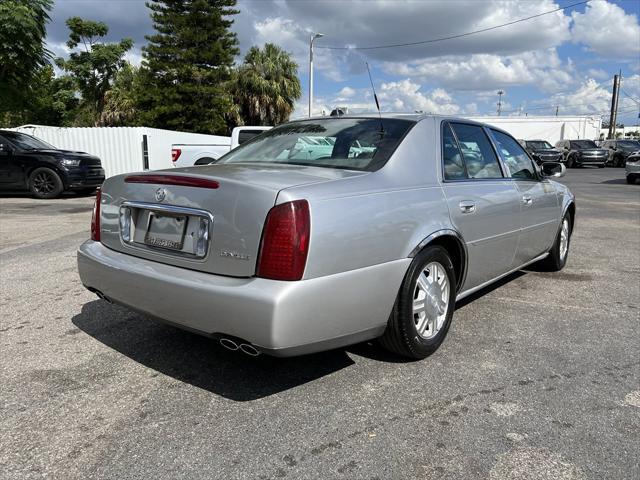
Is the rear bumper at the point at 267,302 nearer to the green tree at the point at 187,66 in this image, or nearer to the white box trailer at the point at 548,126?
the green tree at the point at 187,66

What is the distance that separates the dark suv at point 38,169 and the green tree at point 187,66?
58.1 ft

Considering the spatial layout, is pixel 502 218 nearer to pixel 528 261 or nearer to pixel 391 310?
pixel 528 261

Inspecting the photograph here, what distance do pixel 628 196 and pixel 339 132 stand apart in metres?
14.3

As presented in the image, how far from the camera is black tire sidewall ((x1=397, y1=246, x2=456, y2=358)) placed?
304cm

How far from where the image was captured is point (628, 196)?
15180 mm

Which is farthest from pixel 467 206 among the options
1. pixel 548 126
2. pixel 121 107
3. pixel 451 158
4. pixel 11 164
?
pixel 548 126

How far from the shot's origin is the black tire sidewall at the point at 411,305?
3.04 meters

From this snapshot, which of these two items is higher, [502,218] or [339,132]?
[339,132]

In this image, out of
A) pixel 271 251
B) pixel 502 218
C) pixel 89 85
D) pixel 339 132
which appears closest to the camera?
pixel 271 251

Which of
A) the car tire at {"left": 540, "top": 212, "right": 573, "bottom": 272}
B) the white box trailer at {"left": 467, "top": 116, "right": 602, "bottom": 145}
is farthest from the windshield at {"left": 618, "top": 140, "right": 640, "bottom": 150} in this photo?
the car tire at {"left": 540, "top": 212, "right": 573, "bottom": 272}

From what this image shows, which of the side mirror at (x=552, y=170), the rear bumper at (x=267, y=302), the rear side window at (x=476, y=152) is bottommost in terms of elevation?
the rear bumper at (x=267, y=302)

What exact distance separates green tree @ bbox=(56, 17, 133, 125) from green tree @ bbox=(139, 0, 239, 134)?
6.27 meters

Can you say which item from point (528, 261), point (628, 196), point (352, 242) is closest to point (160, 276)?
point (352, 242)

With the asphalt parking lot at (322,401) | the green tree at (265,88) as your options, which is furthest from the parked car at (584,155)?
the asphalt parking lot at (322,401)
